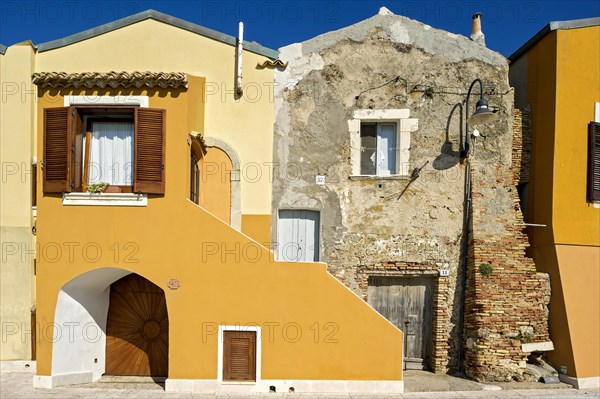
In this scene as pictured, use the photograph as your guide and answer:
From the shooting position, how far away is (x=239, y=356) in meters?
7.12

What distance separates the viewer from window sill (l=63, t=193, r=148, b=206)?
23.2 feet

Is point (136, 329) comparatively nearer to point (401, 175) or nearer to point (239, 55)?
point (239, 55)

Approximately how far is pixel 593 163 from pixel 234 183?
813 cm

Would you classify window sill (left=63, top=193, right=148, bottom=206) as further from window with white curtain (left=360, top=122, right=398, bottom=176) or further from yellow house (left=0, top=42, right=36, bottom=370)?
window with white curtain (left=360, top=122, right=398, bottom=176)

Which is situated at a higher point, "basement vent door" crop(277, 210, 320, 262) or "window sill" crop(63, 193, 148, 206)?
"window sill" crop(63, 193, 148, 206)

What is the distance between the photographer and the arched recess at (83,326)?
7.18 meters

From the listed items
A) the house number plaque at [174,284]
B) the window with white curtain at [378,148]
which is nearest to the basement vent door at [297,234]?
the window with white curtain at [378,148]

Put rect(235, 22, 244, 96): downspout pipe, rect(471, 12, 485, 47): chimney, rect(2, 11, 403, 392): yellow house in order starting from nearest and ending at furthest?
1. rect(2, 11, 403, 392): yellow house
2. rect(235, 22, 244, 96): downspout pipe
3. rect(471, 12, 485, 47): chimney

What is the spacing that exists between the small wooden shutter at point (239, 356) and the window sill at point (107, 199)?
10.0ft

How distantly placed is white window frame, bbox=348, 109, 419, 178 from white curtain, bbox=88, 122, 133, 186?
16.1ft

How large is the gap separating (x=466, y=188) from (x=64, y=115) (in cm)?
871

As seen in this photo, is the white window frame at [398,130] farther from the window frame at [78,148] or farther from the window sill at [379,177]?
the window frame at [78,148]

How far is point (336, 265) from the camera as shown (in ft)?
28.2

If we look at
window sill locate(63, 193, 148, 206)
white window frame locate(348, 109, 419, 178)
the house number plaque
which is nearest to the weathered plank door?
white window frame locate(348, 109, 419, 178)
